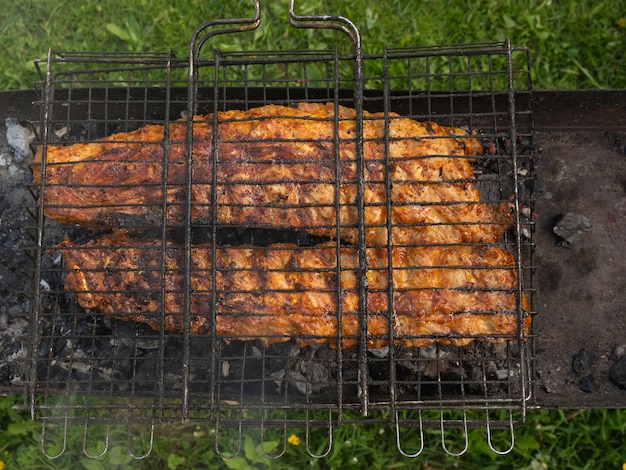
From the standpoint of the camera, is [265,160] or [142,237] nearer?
[265,160]

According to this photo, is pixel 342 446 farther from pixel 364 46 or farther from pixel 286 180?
pixel 364 46

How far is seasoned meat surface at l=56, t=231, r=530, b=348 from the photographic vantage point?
3.76 meters

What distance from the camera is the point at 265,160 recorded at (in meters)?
3.79

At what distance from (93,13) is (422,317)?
15.3ft

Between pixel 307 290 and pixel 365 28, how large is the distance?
129 inches

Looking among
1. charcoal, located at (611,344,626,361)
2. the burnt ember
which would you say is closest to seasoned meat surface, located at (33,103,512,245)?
the burnt ember

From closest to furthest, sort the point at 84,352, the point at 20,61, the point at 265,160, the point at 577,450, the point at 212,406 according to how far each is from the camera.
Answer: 1. the point at 212,406
2. the point at 265,160
3. the point at 84,352
4. the point at 577,450
5. the point at 20,61

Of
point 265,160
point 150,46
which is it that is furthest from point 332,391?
point 150,46

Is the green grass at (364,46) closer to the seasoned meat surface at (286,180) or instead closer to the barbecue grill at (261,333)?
the barbecue grill at (261,333)

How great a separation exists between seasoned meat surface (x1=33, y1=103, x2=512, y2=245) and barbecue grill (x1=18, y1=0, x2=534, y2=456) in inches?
3.0

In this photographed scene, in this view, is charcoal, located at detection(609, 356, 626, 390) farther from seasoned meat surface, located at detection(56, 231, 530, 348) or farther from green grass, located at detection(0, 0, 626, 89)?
green grass, located at detection(0, 0, 626, 89)

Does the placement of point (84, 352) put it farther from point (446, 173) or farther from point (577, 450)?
point (577, 450)

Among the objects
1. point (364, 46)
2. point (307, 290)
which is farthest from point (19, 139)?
point (364, 46)

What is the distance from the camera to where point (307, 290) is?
373cm
